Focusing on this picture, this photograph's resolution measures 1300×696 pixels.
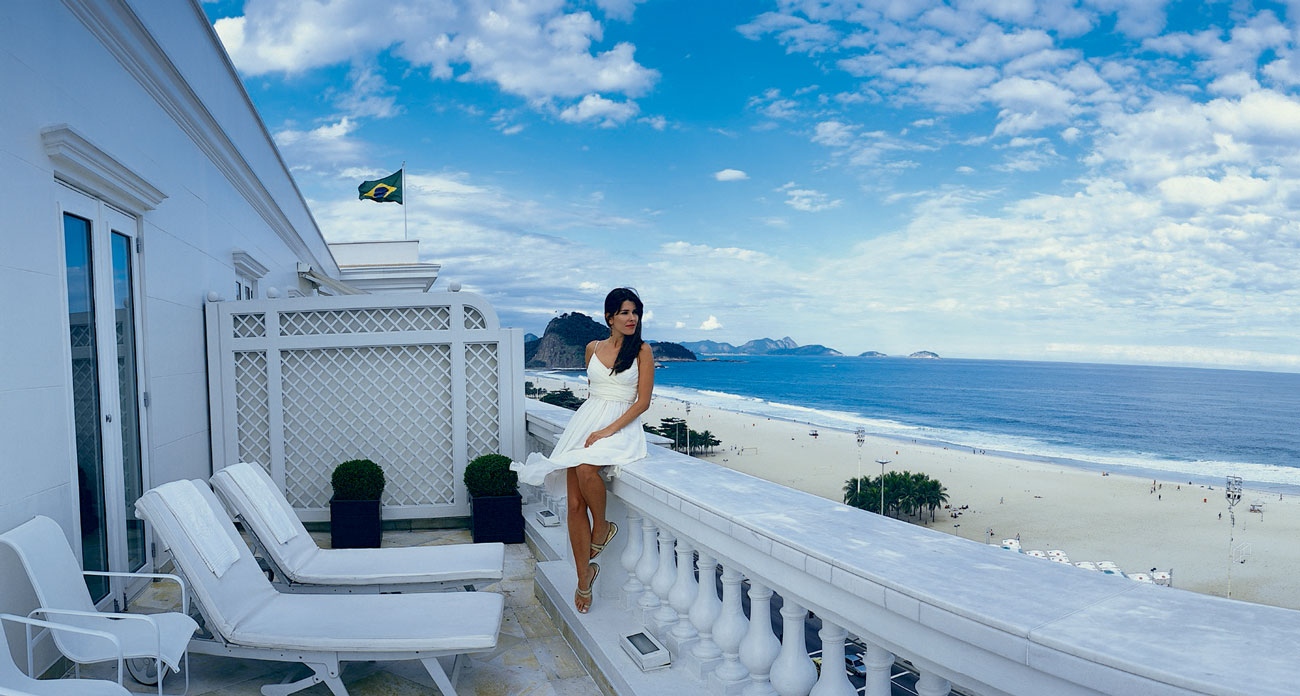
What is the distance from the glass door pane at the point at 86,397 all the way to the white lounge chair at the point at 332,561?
732 mm

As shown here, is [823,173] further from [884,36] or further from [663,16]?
[663,16]

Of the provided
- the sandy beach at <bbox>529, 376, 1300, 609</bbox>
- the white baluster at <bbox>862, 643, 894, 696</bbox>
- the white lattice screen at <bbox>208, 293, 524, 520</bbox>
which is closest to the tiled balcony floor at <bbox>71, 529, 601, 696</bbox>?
the white baluster at <bbox>862, 643, 894, 696</bbox>

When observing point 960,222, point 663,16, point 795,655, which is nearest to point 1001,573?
point 795,655

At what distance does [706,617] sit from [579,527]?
846 millimetres

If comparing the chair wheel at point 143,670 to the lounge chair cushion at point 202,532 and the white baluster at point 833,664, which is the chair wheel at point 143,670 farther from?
the white baluster at point 833,664

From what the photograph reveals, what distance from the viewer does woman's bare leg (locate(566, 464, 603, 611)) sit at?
3059 millimetres

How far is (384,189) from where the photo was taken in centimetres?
1538

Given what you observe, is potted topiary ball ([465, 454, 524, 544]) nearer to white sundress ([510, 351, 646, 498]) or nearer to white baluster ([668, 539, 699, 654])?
white sundress ([510, 351, 646, 498])

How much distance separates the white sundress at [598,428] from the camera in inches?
121

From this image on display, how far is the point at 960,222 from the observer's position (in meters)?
76.4

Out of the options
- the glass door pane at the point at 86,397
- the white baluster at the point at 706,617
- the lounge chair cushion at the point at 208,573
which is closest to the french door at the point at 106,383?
the glass door pane at the point at 86,397

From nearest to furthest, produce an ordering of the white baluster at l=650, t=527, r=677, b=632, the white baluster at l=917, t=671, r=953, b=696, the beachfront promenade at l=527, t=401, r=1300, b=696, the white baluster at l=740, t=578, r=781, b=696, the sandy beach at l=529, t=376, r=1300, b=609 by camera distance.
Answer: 1. the beachfront promenade at l=527, t=401, r=1300, b=696
2. the white baluster at l=917, t=671, r=953, b=696
3. the white baluster at l=740, t=578, r=781, b=696
4. the white baluster at l=650, t=527, r=677, b=632
5. the sandy beach at l=529, t=376, r=1300, b=609

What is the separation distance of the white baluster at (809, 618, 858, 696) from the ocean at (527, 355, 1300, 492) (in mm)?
41595

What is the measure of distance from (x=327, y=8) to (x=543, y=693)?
9.82 m
